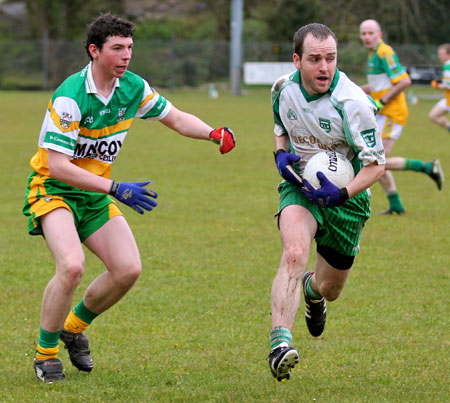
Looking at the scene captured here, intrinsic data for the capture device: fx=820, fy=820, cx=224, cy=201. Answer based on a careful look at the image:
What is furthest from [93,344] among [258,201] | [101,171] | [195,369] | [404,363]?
[258,201]

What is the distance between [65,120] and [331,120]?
148 centimetres

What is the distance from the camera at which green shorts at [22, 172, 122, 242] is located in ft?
15.5

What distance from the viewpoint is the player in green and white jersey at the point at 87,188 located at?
4512 mm

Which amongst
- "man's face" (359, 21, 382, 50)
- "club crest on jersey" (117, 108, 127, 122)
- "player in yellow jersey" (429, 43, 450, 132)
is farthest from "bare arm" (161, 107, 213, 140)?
"player in yellow jersey" (429, 43, 450, 132)

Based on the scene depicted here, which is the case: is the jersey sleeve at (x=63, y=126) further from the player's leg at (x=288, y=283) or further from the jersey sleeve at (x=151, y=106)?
the player's leg at (x=288, y=283)

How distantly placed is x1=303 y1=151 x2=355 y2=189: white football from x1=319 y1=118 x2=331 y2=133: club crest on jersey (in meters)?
0.14

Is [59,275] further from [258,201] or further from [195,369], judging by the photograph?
[258,201]

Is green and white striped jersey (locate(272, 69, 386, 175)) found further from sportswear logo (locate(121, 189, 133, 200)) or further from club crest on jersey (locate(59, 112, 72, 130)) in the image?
club crest on jersey (locate(59, 112, 72, 130))

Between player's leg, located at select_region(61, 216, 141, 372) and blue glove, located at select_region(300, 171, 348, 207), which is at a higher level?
blue glove, located at select_region(300, 171, 348, 207)

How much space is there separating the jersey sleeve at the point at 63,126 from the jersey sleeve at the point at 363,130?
1.50 meters

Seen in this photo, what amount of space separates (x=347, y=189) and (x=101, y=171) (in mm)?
1450

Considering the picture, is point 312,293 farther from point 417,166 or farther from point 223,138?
point 417,166

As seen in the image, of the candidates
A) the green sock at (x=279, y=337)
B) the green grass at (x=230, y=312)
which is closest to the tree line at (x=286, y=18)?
the green grass at (x=230, y=312)

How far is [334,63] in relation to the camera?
4574 mm
